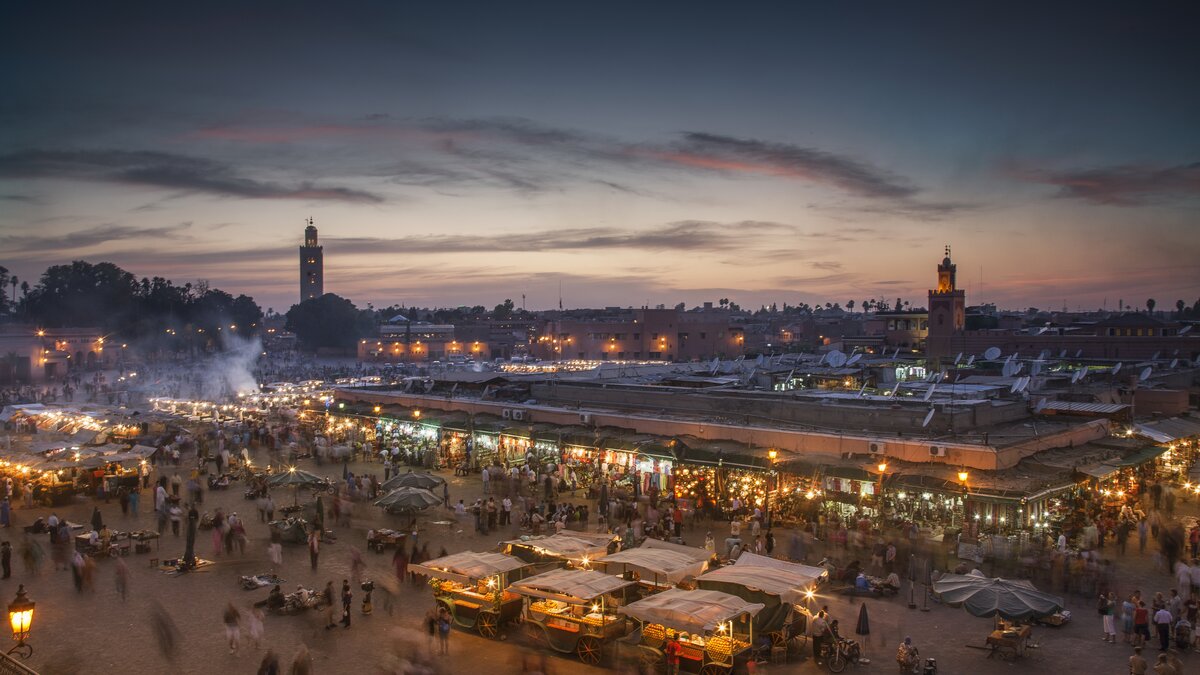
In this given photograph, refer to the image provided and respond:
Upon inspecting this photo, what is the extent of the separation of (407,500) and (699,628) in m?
10.6

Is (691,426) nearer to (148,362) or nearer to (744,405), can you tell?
(744,405)

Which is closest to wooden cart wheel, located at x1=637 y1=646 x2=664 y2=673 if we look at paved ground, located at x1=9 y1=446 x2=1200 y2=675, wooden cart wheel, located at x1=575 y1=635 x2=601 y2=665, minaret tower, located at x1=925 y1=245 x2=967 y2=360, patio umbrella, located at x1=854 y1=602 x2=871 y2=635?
wooden cart wheel, located at x1=575 y1=635 x2=601 y2=665

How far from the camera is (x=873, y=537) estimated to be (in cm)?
1739

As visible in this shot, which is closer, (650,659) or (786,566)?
(650,659)

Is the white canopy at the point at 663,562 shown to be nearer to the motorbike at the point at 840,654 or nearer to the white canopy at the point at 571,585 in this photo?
the white canopy at the point at 571,585

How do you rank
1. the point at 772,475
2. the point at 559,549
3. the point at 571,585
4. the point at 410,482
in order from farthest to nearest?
the point at 410,482
the point at 772,475
the point at 559,549
the point at 571,585

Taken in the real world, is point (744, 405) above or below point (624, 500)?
above

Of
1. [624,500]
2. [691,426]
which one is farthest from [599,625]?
[691,426]

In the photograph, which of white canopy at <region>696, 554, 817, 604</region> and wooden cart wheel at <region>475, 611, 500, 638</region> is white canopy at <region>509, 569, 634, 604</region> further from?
white canopy at <region>696, 554, 817, 604</region>

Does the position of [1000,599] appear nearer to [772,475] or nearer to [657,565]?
[657,565]

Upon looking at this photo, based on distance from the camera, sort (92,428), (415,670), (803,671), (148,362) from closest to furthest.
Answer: (415,670) < (803,671) < (92,428) < (148,362)

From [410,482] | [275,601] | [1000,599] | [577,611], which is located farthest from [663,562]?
[410,482]

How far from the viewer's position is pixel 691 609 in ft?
37.2

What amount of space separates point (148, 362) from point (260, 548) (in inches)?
3199
